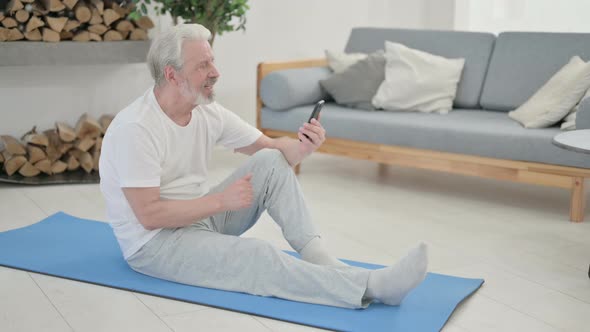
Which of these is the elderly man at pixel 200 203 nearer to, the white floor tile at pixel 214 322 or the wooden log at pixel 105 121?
the white floor tile at pixel 214 322

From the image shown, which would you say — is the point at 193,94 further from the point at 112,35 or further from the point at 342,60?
the point at 342,60

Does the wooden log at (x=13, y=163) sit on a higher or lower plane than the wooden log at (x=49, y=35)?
lower

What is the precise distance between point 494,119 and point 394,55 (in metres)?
0.75

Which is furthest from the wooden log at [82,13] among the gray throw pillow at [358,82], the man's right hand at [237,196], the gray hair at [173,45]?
the man's right hand at [237,196]

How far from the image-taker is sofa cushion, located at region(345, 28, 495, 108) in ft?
14.8

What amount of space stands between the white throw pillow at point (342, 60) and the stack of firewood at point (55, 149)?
1359 millimetres

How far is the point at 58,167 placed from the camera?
445 centimetres

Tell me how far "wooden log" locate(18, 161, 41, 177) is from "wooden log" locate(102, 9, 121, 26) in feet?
2.89

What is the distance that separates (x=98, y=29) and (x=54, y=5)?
27cm

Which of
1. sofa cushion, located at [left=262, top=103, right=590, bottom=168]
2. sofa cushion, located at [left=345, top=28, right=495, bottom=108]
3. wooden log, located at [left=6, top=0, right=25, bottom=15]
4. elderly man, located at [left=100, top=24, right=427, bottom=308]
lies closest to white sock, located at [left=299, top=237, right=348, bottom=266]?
elderly man, located at [left=100, top=24, right=427, bottom=308]

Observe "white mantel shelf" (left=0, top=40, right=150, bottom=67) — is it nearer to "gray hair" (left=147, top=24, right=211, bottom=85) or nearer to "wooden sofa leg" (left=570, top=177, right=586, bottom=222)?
"gray hair" (left=147, top=24, right=211, bottom=85)

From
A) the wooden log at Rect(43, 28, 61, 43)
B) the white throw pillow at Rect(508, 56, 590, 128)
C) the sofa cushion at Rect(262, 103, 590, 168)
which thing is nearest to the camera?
the sofa cushion at Rect(262, 103, 590, 168)

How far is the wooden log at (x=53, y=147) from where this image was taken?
4.44 meters

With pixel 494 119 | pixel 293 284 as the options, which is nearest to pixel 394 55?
pixel 494 119
